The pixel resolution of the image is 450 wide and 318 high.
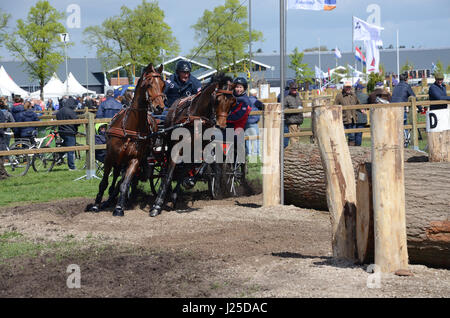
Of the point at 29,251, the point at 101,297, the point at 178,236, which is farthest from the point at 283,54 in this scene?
the point at 101,297

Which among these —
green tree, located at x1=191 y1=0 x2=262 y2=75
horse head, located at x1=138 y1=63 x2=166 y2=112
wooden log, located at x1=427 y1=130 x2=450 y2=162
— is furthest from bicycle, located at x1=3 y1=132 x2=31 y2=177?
green tree, located at x1=191 y1=0 x2=262 y2=75

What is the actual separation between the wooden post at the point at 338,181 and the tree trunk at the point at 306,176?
3.63 m

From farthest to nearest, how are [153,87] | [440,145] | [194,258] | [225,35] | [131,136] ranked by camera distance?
[225,35]
[131,136]
[153,87]
[440,145]
[194,258]

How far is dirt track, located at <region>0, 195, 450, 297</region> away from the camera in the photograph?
5.44 metres

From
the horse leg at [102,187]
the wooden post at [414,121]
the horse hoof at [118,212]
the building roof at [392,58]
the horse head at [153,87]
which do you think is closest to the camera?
the horse head at [153,87]

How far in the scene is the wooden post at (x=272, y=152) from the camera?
10289 mm

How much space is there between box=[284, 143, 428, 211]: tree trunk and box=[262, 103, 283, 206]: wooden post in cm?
33

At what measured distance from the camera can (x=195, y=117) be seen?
994 centimetres

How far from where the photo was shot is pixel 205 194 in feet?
39.3

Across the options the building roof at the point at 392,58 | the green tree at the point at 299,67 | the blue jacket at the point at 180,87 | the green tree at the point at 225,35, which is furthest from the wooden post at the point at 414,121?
the building roof at the point at 392,58

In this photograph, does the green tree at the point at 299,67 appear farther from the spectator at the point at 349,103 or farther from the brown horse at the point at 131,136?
the brown horse at the point at 131,136

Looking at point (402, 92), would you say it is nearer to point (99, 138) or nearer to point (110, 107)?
point (110, 107)

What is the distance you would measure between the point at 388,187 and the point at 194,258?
2.24m

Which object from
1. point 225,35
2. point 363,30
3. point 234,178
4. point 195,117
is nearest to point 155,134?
point 195,117
